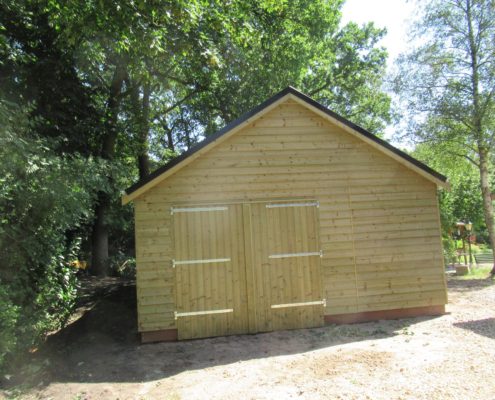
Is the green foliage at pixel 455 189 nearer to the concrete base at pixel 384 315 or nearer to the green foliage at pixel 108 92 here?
the green foliage at pixel 108 92

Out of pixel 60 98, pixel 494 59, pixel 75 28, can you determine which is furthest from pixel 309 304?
pixel 494 59

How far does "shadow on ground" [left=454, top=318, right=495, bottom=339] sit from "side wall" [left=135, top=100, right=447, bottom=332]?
80cm

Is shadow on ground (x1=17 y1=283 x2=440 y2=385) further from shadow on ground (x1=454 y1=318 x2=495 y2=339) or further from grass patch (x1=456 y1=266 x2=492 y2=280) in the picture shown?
grass patch (x1=456 y1=266 x2=492 y2=280)

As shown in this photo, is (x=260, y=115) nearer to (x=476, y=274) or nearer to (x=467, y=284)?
(x=467, y=284)

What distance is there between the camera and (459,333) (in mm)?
6828

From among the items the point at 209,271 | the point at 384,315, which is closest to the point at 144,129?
the point at 209,271

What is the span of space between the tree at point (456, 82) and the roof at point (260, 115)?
23.2 feet

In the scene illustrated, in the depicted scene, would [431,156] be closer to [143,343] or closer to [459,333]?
[459,333]

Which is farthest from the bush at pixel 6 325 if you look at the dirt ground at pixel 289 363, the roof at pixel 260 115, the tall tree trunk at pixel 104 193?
the tall tree trunk at pixel 104 193

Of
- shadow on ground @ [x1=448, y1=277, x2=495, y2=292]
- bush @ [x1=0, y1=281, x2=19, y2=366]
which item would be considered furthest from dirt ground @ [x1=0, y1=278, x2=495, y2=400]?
shadow on ground @ [x1=448, y1=277, x2=495, y2=292]

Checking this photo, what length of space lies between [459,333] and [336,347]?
2.20 meters

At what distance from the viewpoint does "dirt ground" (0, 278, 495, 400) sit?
15.9 ft

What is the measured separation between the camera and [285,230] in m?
7.73

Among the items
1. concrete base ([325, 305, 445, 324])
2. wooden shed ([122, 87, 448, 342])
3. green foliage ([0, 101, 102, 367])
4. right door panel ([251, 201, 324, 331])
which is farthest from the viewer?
concrete base ([325, 305, 445, 324])
